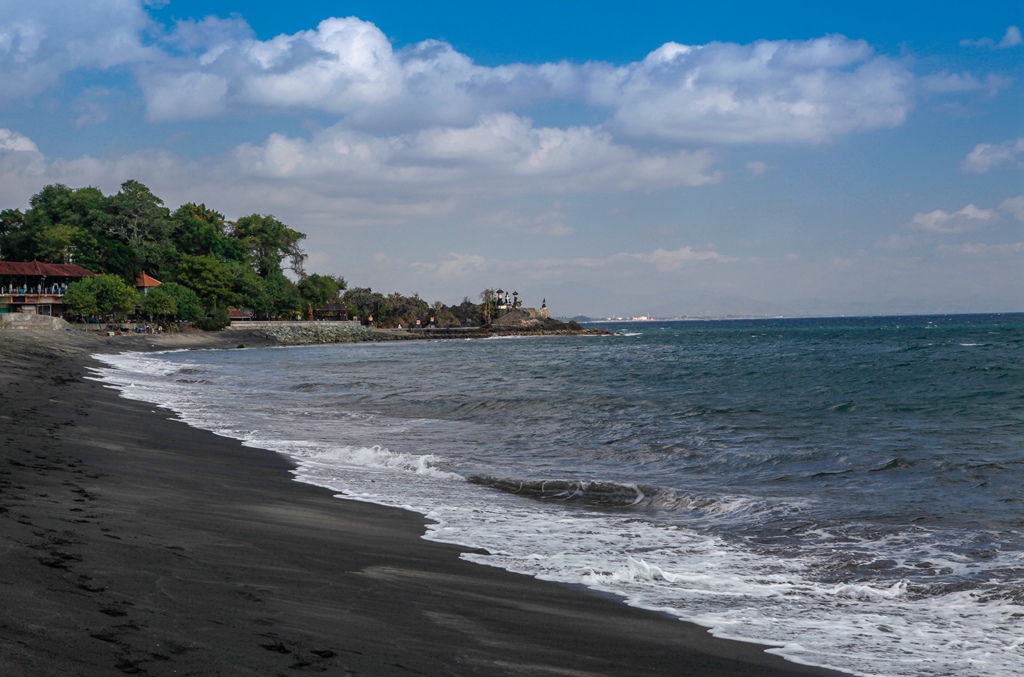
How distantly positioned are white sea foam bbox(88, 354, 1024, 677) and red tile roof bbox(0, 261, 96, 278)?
291 ft

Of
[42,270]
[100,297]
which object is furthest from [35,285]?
[100,297]

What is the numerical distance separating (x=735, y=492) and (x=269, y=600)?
7919 millimetres

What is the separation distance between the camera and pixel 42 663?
11.5 feet

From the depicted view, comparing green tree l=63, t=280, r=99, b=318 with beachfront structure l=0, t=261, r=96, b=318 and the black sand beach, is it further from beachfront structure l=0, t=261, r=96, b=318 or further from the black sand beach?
the black sand beach

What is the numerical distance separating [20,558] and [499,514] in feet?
18.6

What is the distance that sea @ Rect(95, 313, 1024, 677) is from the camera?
619cm

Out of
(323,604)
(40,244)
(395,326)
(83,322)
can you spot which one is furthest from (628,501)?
(395,326)

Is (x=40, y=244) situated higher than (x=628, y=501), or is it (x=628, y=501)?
(x=40, y=244)

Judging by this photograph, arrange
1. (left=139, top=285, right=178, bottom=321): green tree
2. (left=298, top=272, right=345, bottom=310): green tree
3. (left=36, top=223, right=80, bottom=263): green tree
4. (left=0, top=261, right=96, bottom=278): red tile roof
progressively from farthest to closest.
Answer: (left=298, top=272, right=345, bottom=310): green tree, (left=36, top=223, right=80, bottom=263): green tree, (left=139, top=285, right=178, bottom=321): green tree, (left=0, top=261, right=96, bottom=278): red tile roof

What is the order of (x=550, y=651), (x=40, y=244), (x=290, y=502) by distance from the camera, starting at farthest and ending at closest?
(x=40, y=244), (x=290, y=502), (x=550, y=651)

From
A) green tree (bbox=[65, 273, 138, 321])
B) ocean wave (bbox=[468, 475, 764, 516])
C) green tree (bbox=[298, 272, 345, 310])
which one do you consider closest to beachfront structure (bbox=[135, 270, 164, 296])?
green tree (bbox=[65, 273, 138, 321])

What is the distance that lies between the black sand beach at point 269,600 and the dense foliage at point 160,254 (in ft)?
276

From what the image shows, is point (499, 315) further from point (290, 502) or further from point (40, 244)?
point (290, 502)

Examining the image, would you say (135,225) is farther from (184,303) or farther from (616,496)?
(616,496)
